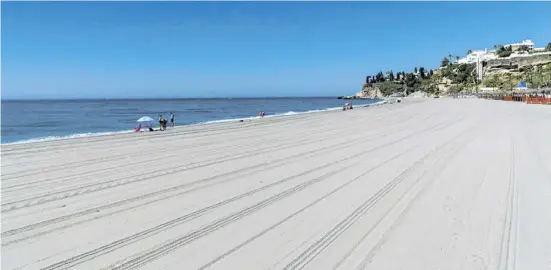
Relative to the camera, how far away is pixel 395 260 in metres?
3.83

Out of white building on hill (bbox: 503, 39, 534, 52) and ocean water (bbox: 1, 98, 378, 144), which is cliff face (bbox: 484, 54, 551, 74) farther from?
ocean water (bbox: 1, 98, 378, 144)

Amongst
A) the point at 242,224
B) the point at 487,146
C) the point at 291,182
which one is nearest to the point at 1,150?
the point at 291,182

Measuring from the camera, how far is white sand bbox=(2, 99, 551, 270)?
3924mm

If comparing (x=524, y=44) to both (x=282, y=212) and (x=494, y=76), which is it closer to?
(x=494, y=76)

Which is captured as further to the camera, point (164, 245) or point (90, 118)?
point (90, 118)

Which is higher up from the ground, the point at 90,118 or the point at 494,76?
the point at 494,76

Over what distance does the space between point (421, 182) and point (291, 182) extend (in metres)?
2.38

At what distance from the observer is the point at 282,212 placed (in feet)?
17.8

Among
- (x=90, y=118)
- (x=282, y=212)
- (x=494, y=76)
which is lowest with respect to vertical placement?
(x=282, y=212)

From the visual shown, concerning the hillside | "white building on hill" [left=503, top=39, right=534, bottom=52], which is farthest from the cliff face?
"white building on hill" [left=503, top=39, right=534, bottom=52]

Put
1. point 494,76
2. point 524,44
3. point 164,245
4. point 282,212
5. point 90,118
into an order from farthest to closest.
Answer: point 524,44 < point 494,76 < point 90,118 < point 282,212 < point 164,245

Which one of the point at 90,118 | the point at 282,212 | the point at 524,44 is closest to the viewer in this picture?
the point at 282,212

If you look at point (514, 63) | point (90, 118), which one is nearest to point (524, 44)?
point (514, 63)

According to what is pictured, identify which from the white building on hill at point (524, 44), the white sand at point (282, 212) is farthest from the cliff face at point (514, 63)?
the white sand at point (282, 212)
